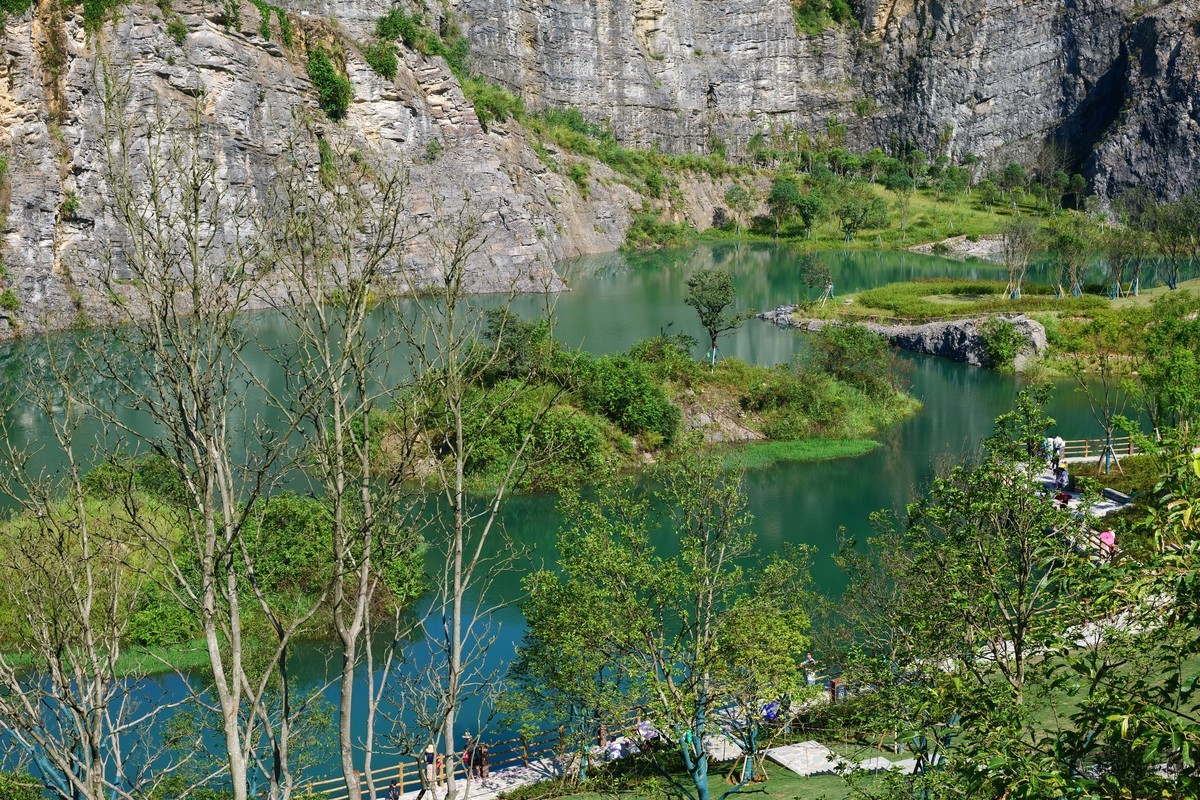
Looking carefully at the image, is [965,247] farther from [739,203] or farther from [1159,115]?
[1159,115]

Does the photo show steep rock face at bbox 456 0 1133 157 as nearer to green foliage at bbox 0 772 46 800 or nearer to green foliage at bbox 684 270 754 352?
green foliage at bbox 684 270 754 352

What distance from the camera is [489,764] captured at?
55.1 feet

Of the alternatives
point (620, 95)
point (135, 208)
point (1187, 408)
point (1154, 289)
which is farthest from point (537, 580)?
point (620, 95)

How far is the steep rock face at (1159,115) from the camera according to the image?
98.4 meters

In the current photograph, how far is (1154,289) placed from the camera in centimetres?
6012

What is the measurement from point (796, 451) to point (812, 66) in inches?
3934

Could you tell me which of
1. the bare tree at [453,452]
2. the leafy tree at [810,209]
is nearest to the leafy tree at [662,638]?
the bare tree at [453,452]

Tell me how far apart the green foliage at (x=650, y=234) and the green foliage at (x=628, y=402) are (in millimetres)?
57065

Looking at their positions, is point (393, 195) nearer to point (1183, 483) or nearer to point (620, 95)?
point (1183, 483)

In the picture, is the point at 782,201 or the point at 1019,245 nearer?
the point at 1019,245

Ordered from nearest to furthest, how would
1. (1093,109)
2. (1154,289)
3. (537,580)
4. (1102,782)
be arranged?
1. (1102,782)
2. (537,580)
3. (1154,289)
4. (1093,109)

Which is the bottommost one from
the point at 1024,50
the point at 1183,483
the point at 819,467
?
the point at 819,467

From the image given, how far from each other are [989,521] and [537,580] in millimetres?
7040

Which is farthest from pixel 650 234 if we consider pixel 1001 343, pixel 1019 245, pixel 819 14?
pixel 1001 343
